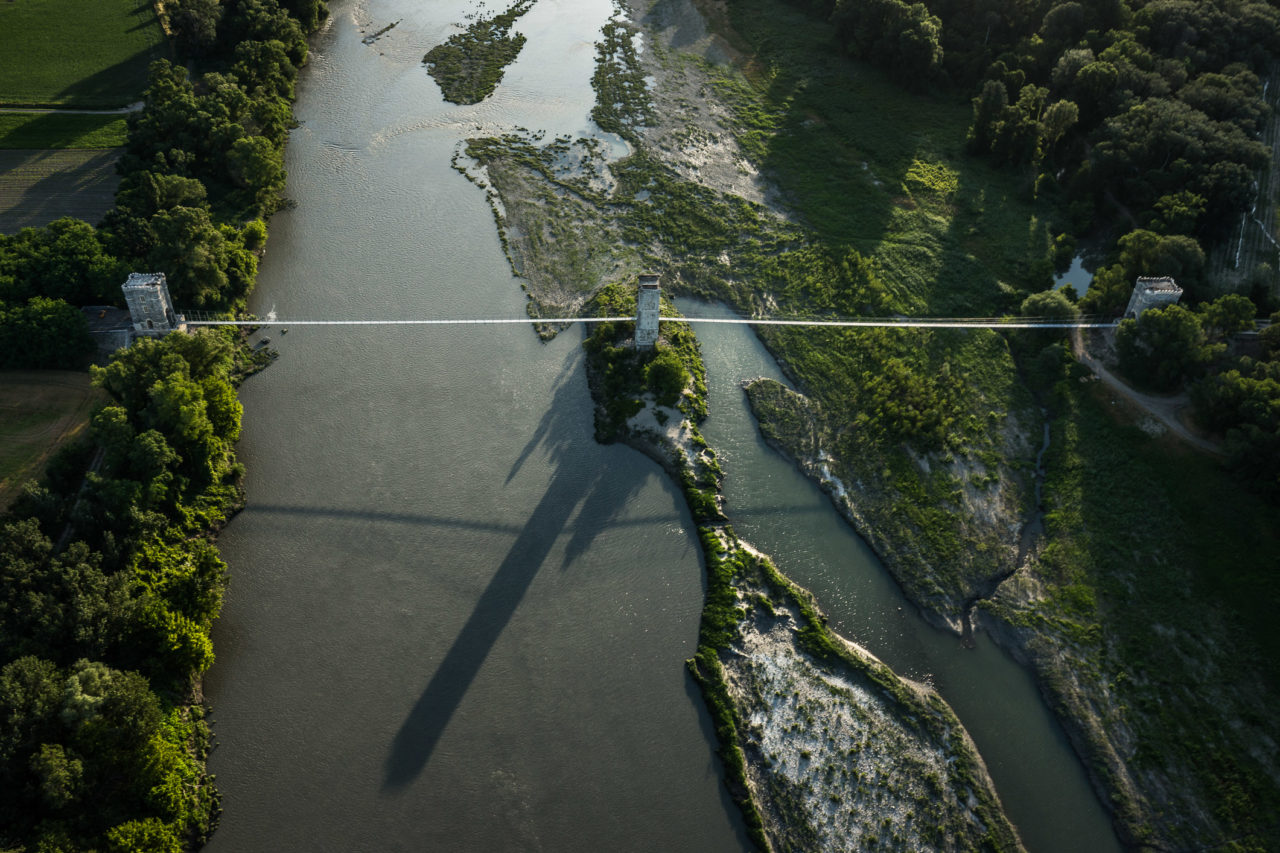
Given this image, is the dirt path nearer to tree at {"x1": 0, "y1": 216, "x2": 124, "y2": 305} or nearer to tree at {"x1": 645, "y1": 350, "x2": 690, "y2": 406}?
tree at {"x1": 645, "y1": 350, "x2": 690, "y2": 406}

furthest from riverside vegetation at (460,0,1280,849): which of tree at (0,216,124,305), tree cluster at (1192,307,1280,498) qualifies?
tree at (0,216,124,305)

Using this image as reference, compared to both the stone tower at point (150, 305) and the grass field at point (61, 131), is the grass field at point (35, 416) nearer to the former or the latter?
the stone tower at point (150, 305)

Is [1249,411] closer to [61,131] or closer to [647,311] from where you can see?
[647,311]

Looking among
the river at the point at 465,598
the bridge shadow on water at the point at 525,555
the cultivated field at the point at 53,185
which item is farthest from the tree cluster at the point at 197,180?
the bridge shadow on water at the point at 525,555

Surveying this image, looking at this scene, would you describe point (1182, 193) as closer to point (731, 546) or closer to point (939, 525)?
point (939, 525)

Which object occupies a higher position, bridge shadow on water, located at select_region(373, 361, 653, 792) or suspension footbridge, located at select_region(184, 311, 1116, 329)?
suspension footbridge, located at select_region(184, 311, 1116, 329)

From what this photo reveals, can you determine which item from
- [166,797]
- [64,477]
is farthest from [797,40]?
[166,797]
